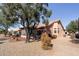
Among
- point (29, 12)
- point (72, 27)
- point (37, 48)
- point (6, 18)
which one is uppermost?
point (29, 12)

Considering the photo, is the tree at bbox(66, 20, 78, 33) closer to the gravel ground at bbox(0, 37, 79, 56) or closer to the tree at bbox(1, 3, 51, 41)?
the gravel ground at bbox(0, 37, 79, 56)

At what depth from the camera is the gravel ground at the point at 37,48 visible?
6.33 m

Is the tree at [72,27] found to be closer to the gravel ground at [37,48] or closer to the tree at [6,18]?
the gravel ground at [37,48]

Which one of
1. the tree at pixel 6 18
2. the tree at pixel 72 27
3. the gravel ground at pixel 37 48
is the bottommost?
the gravel ground at pixel 37 48

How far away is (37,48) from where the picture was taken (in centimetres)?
637

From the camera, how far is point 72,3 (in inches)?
248

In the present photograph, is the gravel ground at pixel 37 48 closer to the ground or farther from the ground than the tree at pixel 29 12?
closer to the ground

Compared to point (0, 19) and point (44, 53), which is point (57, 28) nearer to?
point (44, 53)

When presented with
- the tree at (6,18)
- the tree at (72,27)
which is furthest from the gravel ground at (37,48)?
the tree at (6,18)

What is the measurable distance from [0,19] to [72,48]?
4.69 ft

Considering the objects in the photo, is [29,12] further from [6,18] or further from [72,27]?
[72,27]

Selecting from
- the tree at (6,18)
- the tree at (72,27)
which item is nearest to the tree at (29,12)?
the tree at (6,18)

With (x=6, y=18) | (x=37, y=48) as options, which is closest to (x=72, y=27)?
(x=37, y=48)

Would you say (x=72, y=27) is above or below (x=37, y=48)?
above
